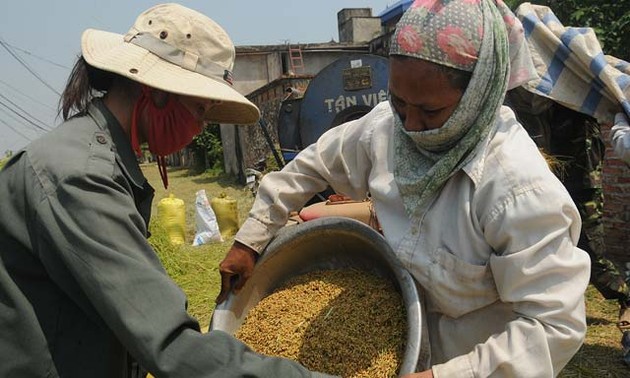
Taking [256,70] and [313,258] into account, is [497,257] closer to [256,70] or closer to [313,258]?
[313,258]

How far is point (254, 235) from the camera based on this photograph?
178 centimetres

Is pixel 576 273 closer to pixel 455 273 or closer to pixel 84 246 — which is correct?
pixel 455 273

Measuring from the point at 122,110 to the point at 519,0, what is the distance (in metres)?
9.22

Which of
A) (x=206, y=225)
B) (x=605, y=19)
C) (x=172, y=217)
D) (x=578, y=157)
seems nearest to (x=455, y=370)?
(x=578, y=157)

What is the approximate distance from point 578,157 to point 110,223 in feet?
11.3

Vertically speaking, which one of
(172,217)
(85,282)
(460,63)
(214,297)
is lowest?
(172,217)

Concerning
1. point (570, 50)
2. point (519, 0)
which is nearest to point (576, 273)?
point (570, 50)

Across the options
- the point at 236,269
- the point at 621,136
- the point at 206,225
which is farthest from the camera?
the point at 206,225

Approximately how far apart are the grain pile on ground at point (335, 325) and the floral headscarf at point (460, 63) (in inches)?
12.1

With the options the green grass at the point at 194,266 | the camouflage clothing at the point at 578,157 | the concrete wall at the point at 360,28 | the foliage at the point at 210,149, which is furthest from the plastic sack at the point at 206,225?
the concrete wall at the point at 360,28

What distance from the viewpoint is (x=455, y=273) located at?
138 cm

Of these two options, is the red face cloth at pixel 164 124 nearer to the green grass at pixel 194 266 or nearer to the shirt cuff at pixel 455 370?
the shirt cuff at pixel 455 370

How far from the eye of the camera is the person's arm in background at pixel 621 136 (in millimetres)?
3027

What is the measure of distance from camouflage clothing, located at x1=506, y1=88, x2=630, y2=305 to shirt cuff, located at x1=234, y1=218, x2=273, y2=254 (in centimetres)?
249
